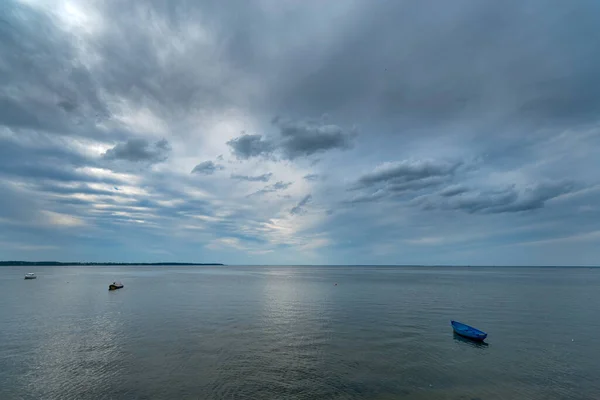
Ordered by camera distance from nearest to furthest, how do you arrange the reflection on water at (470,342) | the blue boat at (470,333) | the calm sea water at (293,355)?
the calm sea water at (293,355) < the reflection on water at (470,342) < the blue boat at (470,333)

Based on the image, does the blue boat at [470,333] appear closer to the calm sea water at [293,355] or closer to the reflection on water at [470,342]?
the reflection on water at [470,342]

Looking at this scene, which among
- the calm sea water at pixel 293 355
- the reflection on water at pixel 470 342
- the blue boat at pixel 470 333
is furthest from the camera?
the blue boat at pixel 470 333

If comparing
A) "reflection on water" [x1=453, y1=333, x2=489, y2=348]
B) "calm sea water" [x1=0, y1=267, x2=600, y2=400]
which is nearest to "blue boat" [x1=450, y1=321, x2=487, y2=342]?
"reflection on water" [x1=453, y1=333, x2=489, y2=348]

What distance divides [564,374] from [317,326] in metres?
28.7

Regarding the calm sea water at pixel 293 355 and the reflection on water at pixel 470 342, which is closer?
the calm sea water at pixel 293 355

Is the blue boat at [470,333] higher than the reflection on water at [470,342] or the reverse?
higher

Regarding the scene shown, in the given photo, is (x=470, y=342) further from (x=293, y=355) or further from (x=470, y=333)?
(x=293, y=355)

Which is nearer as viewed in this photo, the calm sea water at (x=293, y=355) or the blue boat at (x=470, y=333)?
the calm sea water at (x=293, y=355)

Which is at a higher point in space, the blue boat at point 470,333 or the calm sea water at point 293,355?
the blue boat at point 470,333

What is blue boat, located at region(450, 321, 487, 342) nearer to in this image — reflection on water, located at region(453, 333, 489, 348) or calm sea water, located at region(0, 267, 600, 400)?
reflection on water, located at region(453, 333, 489, 348)

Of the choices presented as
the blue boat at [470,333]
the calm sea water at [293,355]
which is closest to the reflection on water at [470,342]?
the blue boat at [470,333]

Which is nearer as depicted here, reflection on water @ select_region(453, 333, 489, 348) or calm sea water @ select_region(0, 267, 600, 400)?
calm sea water @ select_region(0, 267, 600, 400)

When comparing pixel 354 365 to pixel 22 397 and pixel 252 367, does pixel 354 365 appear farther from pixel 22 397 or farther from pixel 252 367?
pixel 22 397

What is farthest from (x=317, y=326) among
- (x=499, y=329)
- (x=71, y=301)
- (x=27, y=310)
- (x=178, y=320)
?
(x=71, y=301)
